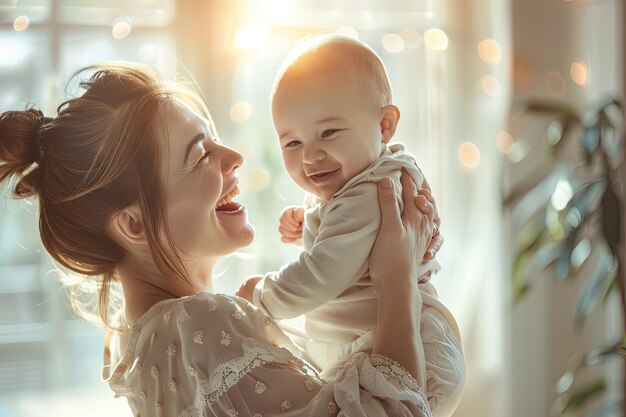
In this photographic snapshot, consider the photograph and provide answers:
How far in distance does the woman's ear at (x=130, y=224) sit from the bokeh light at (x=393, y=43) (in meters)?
1.77

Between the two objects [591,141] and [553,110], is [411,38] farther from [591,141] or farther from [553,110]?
[591,141]

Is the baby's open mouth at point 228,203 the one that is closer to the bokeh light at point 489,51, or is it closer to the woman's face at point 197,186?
the woman's face at point 197,186

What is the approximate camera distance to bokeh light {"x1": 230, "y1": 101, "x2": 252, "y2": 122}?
9.04ft

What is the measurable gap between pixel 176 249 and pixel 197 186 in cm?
11

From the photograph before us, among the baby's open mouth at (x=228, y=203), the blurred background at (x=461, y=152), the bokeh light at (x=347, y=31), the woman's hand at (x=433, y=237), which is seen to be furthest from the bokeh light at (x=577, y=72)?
the baby's open mouth at (x=228, y=203)

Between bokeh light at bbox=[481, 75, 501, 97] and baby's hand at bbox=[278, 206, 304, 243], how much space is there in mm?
1712

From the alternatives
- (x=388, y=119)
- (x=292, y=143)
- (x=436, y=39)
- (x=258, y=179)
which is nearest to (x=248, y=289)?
(x=292, y=143)

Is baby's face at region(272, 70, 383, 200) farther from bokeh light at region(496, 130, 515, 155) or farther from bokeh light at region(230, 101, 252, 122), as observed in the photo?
bokeh light at region(496, 130, 515, 155)

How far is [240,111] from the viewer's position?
276 cm

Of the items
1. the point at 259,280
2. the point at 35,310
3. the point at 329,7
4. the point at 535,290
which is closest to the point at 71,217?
the point at 259,280

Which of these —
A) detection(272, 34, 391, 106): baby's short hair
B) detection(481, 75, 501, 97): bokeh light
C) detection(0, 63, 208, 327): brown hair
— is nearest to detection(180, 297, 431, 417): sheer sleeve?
detection(0, 63, 208, 327): brown hair

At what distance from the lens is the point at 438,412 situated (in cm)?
139

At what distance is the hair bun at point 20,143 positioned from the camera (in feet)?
4.44

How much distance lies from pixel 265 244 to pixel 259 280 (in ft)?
4.19
